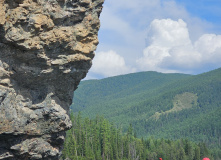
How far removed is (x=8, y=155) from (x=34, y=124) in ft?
10.1

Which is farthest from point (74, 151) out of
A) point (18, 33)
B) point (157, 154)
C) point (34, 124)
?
point (157, 154)

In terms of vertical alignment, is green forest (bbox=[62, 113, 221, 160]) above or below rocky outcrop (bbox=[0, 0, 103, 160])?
below

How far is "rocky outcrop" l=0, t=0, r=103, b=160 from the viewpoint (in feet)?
58.4

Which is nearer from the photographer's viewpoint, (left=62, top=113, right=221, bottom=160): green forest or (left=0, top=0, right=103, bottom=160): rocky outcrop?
(left=0, top=0, right=103, bottom=160): rocky outcrop

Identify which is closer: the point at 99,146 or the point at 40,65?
the point at 40,65

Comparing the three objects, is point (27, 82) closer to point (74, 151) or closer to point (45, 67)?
point (45, 67)

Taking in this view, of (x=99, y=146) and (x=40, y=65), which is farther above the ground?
(x=40, y=65)

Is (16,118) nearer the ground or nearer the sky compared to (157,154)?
nearer the sky

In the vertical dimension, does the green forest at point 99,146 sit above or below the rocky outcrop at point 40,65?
below

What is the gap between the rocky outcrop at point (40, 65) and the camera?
17812 millimetres

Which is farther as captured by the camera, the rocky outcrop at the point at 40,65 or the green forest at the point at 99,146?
the green forest at the point at 99,146

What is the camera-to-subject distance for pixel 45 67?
20000 millimetres

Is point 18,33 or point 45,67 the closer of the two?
point 18,33

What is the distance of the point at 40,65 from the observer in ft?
64.8
